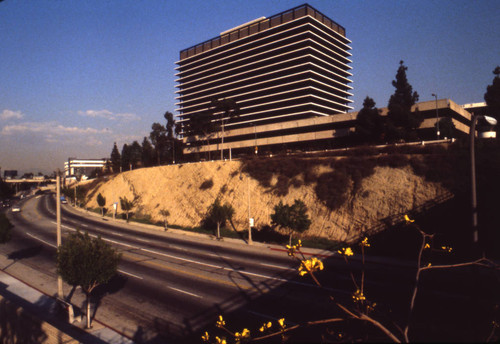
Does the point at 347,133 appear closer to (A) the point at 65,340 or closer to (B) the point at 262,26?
(B) the point at 262,26

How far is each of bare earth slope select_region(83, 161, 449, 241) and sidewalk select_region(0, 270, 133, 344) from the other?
70.1 ft

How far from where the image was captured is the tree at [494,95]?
5178 cm

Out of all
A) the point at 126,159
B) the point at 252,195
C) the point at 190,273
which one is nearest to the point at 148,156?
the point at 126,159

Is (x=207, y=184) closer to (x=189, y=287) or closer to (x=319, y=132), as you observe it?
(x=189, y=287)

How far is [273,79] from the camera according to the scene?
102 metres

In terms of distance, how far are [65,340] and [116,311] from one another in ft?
17.7

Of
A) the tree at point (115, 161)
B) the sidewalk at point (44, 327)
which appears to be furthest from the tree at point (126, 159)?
the sidewalk at point (44, 327)

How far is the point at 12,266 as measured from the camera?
25297 mm

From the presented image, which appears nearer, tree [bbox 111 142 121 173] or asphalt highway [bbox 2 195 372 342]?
asphalt highway [bbox 2 195 372 342]

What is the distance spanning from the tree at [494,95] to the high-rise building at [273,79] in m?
38.5

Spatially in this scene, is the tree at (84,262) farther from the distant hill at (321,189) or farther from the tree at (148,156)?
the tree at (148,156)

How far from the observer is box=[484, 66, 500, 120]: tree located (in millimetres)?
51781

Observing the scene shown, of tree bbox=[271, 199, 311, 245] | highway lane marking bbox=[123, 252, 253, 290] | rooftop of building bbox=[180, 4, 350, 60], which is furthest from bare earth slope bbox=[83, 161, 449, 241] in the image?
rooftop of building bbox=[180, 4, 350, 60]

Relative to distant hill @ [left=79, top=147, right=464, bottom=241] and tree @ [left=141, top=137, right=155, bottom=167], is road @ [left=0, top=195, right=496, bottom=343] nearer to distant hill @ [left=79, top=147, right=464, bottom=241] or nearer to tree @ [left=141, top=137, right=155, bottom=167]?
distant hill @ [left=79, top=147, right=464, bottom=241]
